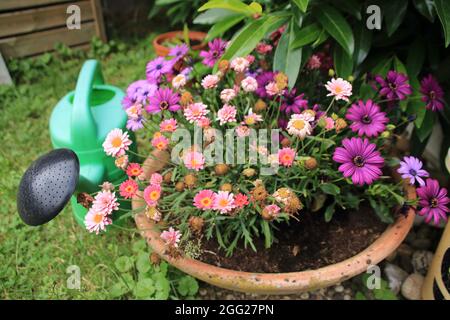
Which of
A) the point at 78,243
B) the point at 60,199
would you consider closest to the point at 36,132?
the point at 78,243

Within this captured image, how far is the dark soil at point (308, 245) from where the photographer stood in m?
0.99

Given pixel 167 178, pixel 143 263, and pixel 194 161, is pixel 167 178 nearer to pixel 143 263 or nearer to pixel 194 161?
pixel 194 161

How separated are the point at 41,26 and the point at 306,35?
1657 millimetres

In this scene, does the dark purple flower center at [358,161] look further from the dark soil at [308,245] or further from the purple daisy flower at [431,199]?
the dark soil at [308,245]

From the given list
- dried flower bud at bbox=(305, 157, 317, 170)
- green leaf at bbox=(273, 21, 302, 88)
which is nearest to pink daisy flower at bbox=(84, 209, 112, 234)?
dried flower bud at bbox=(305, 157, 317, 170)

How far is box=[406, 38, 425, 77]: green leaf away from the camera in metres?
1.14

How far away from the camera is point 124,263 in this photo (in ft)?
3.87

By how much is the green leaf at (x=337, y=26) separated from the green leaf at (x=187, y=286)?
2.39 feet

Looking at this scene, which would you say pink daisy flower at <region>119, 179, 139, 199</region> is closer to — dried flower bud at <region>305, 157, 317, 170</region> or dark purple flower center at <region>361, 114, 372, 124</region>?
dried flower bud at <region>305, 157, 317, 170</region>

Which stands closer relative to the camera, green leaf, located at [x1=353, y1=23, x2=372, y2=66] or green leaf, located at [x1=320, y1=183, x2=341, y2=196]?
green leaf, located at [x1=320, y1=183, x2=341, y2=196]

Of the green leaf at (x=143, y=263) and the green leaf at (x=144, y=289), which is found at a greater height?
the green leaf at (x=143, y=263)

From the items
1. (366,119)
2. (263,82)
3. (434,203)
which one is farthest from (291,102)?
(434,203)

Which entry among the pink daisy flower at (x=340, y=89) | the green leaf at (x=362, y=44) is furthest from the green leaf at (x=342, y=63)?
the pink daisy flower at (x=340, y=89)

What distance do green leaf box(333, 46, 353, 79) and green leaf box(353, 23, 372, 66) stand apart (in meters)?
0.04
